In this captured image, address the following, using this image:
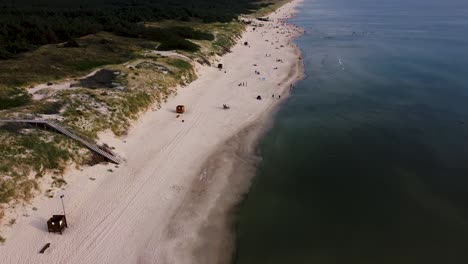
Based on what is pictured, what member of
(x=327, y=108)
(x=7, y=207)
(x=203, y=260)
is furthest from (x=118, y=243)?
(x=327, y=108)

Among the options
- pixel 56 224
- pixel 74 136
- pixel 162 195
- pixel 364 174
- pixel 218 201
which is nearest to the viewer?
pixel 56 224

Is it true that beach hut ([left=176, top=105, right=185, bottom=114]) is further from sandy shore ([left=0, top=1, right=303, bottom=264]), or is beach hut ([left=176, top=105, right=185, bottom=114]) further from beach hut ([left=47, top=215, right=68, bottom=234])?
beach hut ([left=47, top=215, right=68, bottom=234])

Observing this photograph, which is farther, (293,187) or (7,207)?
(293,187)

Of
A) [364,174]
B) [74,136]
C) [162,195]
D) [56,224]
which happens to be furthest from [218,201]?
[74,136]

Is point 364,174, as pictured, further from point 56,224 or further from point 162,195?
point 56,224

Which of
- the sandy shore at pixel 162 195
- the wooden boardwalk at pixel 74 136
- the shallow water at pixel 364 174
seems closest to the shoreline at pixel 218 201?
the sandy shore at pixel 162 195

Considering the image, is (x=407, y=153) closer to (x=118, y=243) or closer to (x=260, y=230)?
(x=260, y=230)
